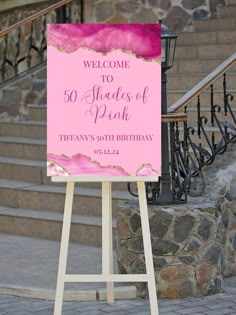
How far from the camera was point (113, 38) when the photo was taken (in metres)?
6.62

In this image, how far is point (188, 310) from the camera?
6984 millimetres

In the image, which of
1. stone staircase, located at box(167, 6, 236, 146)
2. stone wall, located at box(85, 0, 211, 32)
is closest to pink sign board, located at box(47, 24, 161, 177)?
stone staircase, located at box(167, 6, 236, 146)

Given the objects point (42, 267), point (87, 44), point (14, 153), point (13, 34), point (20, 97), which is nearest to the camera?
point (87, 44)

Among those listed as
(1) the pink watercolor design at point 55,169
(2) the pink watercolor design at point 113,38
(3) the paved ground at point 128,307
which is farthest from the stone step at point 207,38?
(1) the pink watercolor design at point 55,169

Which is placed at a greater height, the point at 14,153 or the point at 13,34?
the point at 13,34

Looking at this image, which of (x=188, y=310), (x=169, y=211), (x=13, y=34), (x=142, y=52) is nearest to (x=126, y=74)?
(x=142, y=52)

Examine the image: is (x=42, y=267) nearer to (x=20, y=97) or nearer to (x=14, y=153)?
(x=14, y=153)

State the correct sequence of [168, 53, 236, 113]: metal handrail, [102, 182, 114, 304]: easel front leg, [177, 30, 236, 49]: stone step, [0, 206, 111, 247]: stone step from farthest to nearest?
1. [177, 30, 236, 49]: stone step
2. [0, 206, 111, 247]: stone step
3. [168, 53, 236, 113]: metal handrail
4. [102, 182, 114, 304]: easel front leg

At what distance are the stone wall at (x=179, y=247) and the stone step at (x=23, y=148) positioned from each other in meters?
3.20

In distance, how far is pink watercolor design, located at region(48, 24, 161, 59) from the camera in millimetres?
6602

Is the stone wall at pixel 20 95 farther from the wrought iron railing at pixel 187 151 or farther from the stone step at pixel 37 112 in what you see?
the wrought iron railing at pixel 187 151

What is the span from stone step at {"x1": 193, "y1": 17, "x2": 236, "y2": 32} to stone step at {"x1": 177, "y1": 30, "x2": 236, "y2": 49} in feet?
0.59

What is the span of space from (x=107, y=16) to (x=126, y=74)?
19.8ft

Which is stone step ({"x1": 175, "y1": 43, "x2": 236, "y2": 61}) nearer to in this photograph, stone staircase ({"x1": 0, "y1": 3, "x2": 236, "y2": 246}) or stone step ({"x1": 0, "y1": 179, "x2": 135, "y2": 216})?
stone staircase ({"x1": 0, "y1": 3, "x2": 236, "y2": 246})
